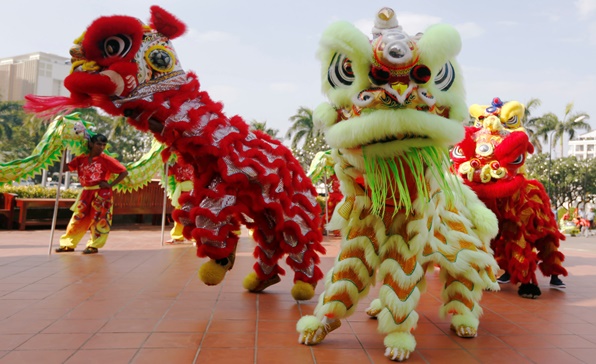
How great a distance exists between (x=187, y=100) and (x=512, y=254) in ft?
10.8

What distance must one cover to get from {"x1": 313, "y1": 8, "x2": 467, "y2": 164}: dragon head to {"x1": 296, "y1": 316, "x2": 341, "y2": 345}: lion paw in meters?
1.01

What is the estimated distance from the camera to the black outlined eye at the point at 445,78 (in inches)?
107

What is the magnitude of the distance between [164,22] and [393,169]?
2.25 metres

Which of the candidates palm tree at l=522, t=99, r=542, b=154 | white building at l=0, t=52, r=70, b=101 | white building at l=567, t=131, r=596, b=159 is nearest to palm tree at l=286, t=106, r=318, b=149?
palm tree at l=522, t=99, r=542, b=154

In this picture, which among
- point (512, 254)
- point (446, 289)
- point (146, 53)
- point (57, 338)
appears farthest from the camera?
point (512, 254)

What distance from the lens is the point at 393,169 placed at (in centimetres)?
266

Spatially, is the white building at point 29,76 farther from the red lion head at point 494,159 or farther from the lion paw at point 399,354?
the lion paw at point 399,354

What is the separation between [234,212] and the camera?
11.9ft

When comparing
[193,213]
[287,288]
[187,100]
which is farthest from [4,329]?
[287,288]

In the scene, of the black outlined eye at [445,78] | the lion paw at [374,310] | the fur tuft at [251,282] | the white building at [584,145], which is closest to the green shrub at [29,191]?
the fur tuft at [251,282]

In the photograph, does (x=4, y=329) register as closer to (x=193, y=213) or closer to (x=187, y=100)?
(x=193, y=213)

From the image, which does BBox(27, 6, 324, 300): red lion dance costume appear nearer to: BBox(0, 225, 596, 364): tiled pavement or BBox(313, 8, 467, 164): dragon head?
BBox(0, 225, 596, 364): tiled pavement

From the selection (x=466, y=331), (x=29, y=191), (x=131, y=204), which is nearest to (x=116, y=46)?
(x=466, y=331)

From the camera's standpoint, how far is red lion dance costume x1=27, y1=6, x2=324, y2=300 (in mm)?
3471
